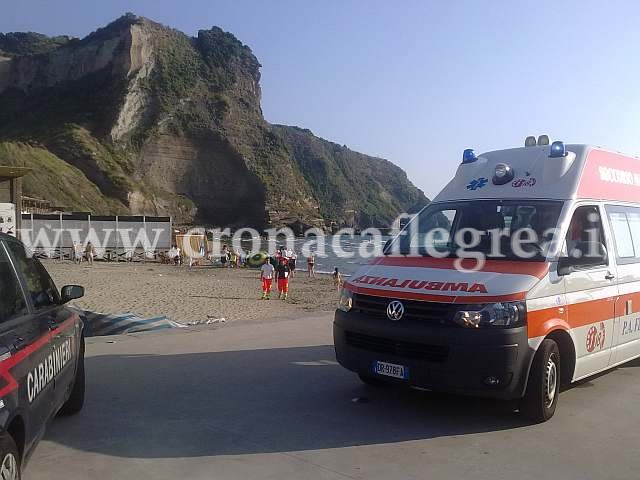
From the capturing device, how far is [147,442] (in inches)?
199

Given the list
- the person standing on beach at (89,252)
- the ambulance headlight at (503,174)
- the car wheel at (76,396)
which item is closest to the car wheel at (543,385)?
the ambulance headlight at (503,174)

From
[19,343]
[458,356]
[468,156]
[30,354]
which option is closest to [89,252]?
[468,156]

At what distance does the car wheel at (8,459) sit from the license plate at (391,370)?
120 inches

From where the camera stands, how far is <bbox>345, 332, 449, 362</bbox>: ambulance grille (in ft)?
17.2

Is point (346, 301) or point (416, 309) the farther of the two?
point (346, 301)

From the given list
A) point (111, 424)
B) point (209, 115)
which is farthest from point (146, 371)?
point (209, 115)

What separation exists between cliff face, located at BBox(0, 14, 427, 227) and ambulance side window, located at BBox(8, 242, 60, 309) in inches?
4072

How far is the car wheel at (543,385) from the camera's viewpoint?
5379mm

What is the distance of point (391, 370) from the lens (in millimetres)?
5500

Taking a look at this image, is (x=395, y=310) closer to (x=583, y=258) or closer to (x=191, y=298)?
(x=583, y=258)

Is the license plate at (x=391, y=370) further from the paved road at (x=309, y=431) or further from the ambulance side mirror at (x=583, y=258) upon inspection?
the ambulance side mirror at (x=583, y=258)

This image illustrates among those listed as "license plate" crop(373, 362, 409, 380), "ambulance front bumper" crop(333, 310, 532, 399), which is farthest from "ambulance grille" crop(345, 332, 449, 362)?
"license plate" crop(373, 362, 409, 380)

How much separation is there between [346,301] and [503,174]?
2245 millimetres

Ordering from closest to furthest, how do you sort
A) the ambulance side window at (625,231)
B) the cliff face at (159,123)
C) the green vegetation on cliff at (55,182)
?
the ambulance side window at (625,231) < the green vegetation on cliff at (55,182) < the cliff face at (159,123)
